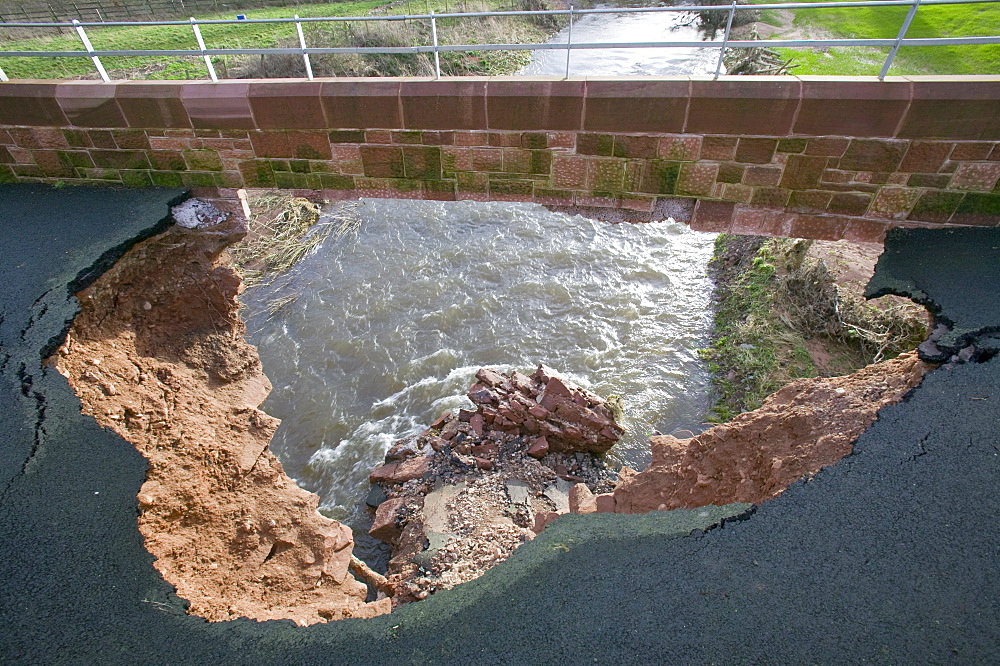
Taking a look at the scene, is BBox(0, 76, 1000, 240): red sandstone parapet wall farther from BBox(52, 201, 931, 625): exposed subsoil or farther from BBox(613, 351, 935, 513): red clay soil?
BBox(613, 351, 935, 513): red clay soil

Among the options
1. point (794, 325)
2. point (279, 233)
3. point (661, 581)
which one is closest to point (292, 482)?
point (661, 581)

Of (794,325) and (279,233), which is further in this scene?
(279,233)

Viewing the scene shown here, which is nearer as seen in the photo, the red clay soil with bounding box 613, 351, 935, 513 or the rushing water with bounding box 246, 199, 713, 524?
the red clay soil with bounding box 613, 351, 935, 513

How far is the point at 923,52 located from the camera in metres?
11.5

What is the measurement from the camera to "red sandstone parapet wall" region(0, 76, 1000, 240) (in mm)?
3691

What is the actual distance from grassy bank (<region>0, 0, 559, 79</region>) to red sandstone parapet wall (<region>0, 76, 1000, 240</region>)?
10532 mm

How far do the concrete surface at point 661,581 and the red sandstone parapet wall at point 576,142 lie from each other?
1.75 meters

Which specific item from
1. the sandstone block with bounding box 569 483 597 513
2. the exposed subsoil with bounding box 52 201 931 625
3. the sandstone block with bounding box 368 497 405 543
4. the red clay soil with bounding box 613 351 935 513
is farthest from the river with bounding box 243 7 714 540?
the red clay soil with bounding box 613 351 935 513

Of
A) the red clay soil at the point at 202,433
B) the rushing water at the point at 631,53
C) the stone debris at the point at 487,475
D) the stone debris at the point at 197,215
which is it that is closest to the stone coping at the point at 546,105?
the stone debris at the point at 197,215

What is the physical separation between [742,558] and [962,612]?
872 millimetres

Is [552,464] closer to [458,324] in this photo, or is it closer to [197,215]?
[458,324]

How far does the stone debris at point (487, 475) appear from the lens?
5.21 meters

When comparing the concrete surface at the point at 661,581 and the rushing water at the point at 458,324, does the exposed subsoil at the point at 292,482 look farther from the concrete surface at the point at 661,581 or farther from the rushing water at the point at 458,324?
the rushing water at the point at 458,324

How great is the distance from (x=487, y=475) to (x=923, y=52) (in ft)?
46.1
